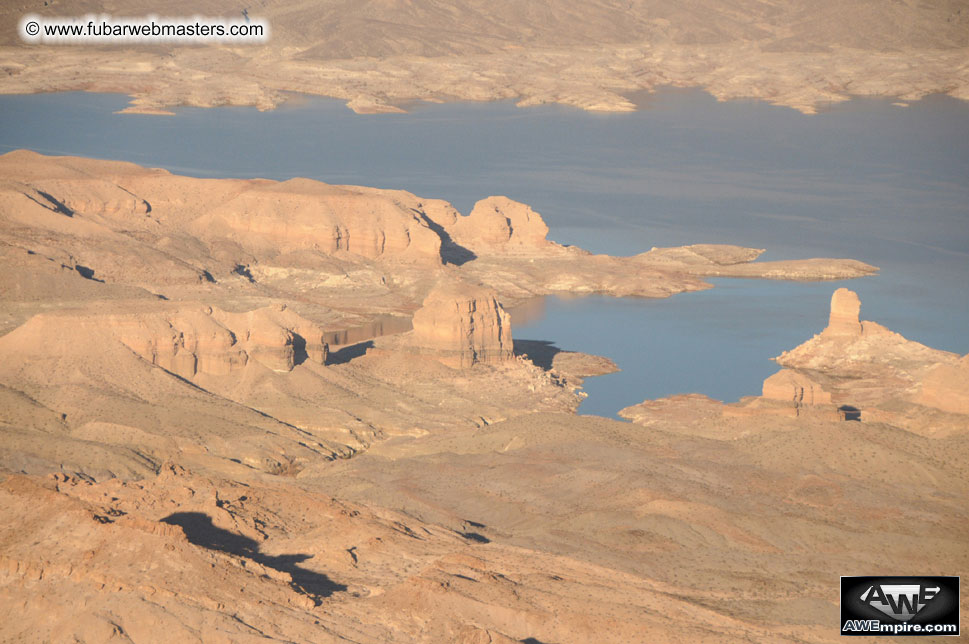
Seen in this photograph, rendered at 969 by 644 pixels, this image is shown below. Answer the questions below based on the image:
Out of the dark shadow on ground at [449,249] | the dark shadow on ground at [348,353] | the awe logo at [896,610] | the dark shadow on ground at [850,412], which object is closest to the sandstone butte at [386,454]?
the dark shadow on ground at [850,412]

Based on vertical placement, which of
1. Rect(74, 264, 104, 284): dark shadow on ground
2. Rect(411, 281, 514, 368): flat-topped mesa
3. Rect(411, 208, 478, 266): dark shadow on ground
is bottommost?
Rect(411, 281, 514, 368): flat-topped mesa

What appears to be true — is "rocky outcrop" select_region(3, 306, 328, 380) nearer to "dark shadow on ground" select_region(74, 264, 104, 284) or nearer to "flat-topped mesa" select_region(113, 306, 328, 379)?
"flat-topped mesa" select_region(113, 306, 328, 379)

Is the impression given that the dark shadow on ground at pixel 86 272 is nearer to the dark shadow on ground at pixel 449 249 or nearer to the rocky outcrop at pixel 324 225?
the rocky outcrop at pixel 324 225

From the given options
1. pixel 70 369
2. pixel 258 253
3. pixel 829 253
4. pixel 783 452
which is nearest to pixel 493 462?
pixel 783 452

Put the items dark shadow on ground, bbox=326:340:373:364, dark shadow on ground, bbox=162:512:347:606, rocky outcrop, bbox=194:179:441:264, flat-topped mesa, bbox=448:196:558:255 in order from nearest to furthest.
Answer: dark shadow on ground, bbox=162:512:347:606 < dark shadow on ground, bbox=326:340:373:364 < rocky outcrop, bbox=194:179:441:264 < flat-topped mesa, bbox=448:196:558:255

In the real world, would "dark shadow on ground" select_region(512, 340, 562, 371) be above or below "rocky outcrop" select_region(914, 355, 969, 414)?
above

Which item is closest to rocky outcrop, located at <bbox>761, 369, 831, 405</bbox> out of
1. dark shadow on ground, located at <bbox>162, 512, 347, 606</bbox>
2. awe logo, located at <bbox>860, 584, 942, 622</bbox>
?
awe logo, located at <bbox>860, 584, 942, 622</bbox>

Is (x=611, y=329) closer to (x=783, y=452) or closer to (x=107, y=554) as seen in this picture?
(x=783, y=452)
